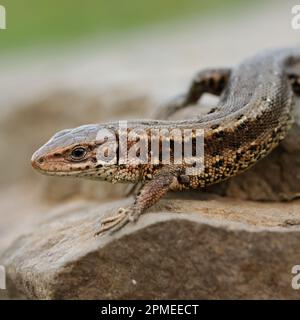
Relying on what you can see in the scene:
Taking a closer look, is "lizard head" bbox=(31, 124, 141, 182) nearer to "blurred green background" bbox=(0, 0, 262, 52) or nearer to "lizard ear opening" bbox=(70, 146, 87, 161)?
"lizard ear opening" bbox=(70, 146, 87, 161)

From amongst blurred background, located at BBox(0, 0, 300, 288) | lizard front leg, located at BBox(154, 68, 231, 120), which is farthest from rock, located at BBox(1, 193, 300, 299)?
lizard front leg, located at BBox(154, 68, 231, 120)

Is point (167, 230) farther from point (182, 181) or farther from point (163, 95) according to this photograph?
point (163, 95)

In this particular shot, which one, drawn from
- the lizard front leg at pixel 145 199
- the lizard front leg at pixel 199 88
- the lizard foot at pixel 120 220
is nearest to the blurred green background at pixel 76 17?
the lizard front leg at pixel 199 88

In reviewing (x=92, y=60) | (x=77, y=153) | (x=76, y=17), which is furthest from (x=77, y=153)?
(x=76, y=17)

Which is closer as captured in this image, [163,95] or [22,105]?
[163,95]

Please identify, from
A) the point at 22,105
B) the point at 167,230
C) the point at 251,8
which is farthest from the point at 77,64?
the point at 167,230

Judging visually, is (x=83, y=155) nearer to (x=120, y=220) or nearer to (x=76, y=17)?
(x=120, y=220)
